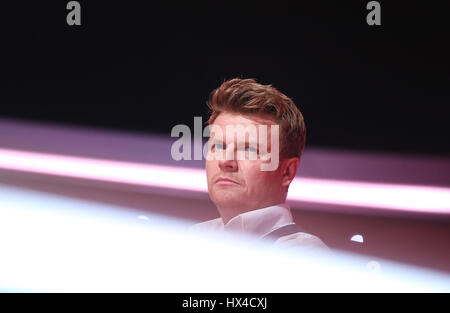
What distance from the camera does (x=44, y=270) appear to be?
198 cm

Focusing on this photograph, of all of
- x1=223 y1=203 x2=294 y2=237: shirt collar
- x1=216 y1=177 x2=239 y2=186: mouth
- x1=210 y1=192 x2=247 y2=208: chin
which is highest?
x1=216 y1=177 x2=239 y2=186: mouth

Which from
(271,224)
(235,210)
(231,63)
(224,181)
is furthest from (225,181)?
(231,63)

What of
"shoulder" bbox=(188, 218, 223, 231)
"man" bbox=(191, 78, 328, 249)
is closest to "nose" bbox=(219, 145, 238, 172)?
"man" bbox=(191, 78, 328, 249)

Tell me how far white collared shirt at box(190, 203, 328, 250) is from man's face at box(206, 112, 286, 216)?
26 mm

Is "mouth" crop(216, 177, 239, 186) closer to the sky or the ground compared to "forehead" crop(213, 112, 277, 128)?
closer to the ground

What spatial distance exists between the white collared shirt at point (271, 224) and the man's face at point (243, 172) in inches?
1.0

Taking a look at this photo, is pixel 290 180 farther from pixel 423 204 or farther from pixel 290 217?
pixel 423 204

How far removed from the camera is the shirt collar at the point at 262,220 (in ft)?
6.00

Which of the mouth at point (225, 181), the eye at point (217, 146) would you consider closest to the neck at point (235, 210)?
the mouth at point (225, 181)

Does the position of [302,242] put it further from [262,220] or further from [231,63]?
[231,63]

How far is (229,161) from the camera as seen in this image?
182 centimetres

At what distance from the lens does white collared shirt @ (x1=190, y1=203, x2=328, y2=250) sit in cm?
183

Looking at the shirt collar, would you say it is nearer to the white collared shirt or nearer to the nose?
the white collared shirt

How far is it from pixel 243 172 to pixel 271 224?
23 cm
